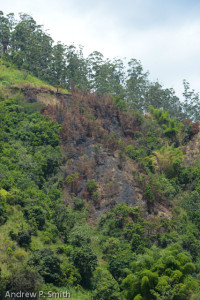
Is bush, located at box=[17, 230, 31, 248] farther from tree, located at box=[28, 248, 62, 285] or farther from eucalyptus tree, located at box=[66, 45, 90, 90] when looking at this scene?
eucalyptus tree, located at box=[66, 45, 90, 90]

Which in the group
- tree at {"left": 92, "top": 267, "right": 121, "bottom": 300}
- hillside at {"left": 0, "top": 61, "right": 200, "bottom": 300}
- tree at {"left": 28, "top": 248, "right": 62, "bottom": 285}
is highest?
hillside at {"left": 0, "top": 61, "right": 200, "bottom": 300}

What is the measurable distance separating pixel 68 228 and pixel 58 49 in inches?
1438

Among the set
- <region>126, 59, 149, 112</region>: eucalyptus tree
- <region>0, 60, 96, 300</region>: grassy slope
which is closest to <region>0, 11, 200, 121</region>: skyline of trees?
<region>126, 59, 149, 112</region>: eucalyptus tree

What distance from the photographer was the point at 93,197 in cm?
3450

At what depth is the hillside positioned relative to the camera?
22.1 m

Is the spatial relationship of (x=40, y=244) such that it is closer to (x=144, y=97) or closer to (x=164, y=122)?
(x=164, y=122)

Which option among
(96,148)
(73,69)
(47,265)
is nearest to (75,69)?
(73,69)

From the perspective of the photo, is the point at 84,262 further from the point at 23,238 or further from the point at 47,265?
the point at 23,238

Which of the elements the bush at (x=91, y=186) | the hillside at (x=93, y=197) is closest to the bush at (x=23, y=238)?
the hillside at (x=93, y=197)

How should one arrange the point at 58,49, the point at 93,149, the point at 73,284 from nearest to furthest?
the point at 73,284, the point at 93,149, the point at 58,49

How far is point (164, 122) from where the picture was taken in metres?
50.2

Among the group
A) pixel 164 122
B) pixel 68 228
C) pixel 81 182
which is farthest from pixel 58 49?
pixel 68 228

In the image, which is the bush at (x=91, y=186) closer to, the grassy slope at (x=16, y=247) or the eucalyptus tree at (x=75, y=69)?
the grassy slope at (x=16, y=247)

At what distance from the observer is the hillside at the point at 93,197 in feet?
72.6
